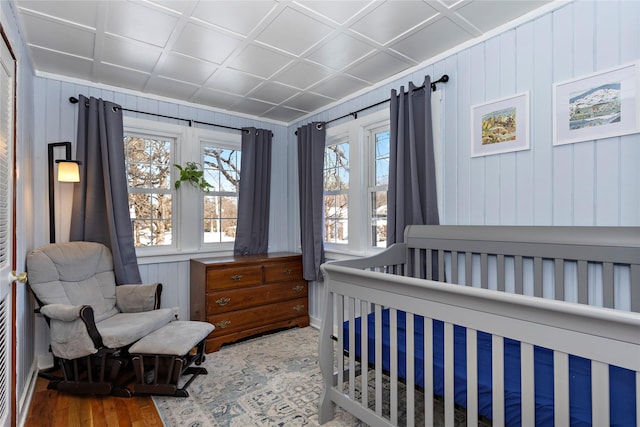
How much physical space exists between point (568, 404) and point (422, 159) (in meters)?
1.76

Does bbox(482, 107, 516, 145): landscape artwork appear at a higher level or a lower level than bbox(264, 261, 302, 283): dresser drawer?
higher

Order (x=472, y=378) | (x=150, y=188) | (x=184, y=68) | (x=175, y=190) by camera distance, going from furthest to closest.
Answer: (x=175, y=190) → (x=150, y=188) → (x=184, y=68) → (x=472, y=378)

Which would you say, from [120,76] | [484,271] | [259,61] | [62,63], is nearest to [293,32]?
[259,61]

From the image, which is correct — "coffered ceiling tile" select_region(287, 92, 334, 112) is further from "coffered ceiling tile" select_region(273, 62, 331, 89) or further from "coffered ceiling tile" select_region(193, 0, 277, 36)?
"coffered ceiling tile" select_region(193, 0, 277, 36)

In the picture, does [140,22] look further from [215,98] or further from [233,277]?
[233,277]

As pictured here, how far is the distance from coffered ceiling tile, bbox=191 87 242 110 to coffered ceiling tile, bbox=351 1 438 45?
1.56 metres

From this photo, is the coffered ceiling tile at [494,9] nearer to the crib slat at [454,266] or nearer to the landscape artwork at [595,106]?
the landscape artwork at [595,106]

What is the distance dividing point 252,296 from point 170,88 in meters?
2.07

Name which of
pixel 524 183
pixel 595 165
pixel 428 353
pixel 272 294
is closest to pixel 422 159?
pixel 524 183

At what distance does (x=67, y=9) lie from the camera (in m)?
1.86

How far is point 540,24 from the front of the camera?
1896 millimetres

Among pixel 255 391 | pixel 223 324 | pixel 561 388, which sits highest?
pixel 561 388

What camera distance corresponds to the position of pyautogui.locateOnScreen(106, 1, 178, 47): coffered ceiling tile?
6.04ft

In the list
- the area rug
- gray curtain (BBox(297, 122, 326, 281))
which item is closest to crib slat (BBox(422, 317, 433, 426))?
the area rug
